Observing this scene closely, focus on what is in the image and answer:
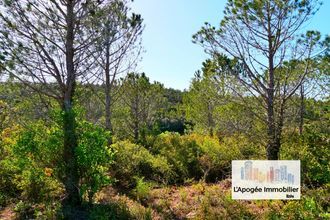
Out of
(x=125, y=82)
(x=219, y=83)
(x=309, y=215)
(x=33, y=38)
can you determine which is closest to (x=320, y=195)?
(x=309, y=215)

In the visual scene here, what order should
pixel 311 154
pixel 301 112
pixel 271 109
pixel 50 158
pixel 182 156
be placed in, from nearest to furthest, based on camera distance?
pixel 50 158 < pixel 311 154 < pixel 271 109 < pixel 301 112 < pixel 182 156

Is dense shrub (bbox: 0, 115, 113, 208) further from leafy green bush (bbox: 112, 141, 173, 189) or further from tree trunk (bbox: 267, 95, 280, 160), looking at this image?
tree trunk (bbox: 267, 95, 280, 160)

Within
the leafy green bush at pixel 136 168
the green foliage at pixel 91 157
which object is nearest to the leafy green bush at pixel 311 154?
the leafy green bush at pixel 136 168

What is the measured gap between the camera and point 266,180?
20.5 feet

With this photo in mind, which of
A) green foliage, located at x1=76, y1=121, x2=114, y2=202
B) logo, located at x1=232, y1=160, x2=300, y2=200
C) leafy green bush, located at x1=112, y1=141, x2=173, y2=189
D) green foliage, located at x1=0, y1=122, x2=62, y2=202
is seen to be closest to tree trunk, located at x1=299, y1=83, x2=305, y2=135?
logo, located at x1=232, y1=160, x2=300, y2=200

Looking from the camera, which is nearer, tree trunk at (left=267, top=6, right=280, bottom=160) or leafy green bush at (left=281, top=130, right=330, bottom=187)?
leafy green bush at (left=281, top=130, right=330, bottom=187)

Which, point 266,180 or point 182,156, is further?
point 182,156

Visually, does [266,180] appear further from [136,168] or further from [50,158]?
[136,168]

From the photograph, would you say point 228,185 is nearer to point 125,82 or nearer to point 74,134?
→ point 74,134

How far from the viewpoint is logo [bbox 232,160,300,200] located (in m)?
6.22

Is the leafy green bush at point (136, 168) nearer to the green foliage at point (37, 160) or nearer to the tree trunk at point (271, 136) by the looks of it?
the green foliage at point (37, 160)

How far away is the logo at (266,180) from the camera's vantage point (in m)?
6.22

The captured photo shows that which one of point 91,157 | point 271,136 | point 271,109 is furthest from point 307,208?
point 91,157

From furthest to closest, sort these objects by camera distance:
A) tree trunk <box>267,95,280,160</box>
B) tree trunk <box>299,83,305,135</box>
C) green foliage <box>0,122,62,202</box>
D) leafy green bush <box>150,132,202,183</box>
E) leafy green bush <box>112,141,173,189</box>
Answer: leafy green bush <box>150,132,202,183</box> → leafy green bush <box>112,141,173,189</box> → tree trunk <box>299,83,305,135</box> → tree trunk <box>267,95,280,160</box> → green foliage <box>0,122,62,202</box>
